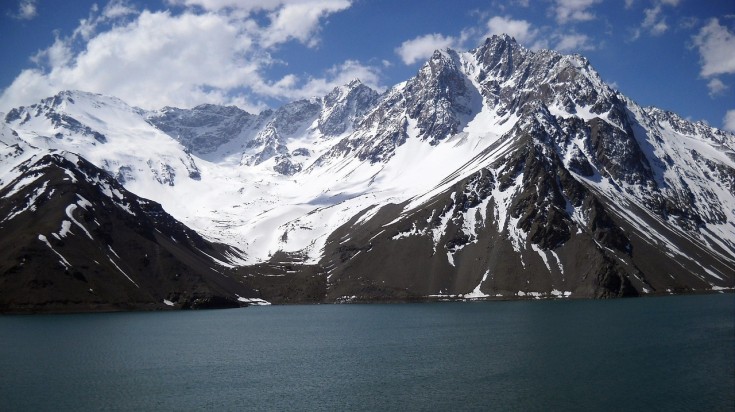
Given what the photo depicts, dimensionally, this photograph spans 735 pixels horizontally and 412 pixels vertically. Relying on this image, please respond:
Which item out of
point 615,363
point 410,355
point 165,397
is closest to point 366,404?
point 165,397

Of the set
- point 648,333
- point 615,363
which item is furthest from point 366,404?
point 648,333

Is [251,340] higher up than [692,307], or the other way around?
[692,307]

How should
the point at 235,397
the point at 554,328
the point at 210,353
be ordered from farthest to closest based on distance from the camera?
the point at 554,328, the point at 210,353, the point at 235,397

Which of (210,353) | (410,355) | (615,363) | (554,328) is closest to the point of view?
(615,363)

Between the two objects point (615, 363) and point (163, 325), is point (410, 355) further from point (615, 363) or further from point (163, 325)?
point (163, 325)

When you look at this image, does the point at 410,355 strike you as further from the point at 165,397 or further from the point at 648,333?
the point at 648,333

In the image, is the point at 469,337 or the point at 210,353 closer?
the point at 210,353
